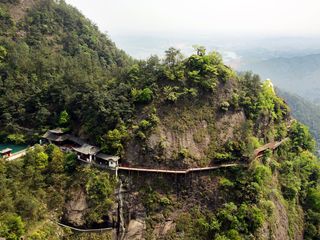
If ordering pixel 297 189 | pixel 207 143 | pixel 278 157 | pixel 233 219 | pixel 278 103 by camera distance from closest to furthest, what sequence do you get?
pixel 233 219
pixel 207 143
pixel 297 189
pixel 278 157
pixel 278 103

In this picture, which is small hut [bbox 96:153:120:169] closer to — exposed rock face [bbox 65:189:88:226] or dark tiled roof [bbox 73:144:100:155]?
dark tiled roof [bbox 73:144:100:155]

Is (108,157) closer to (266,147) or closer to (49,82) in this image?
(49,82)

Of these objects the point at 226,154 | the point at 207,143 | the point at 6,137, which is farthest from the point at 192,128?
the point at 6,137

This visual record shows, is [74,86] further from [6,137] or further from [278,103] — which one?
[278,103]

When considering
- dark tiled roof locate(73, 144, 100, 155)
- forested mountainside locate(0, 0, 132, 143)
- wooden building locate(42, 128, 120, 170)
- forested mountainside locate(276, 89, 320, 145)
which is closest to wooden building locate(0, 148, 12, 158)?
wooden building locate(42, 128, 120, 170)

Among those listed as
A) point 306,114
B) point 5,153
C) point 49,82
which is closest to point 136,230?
point 5,153

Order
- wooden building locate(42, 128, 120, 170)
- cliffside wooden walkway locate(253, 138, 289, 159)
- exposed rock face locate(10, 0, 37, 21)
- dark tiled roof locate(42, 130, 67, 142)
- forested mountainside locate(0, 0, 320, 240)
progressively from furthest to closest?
exposed rock face locate(10, 0, 37, 21) → cliffside wooden walkway locate(253, 138, 289, 159) → dark tiled roof locate(42, 130, 67, 142) → wooden building locate(42, 128, 120, 170) → forested mountainside locate(0, 0, 320, 240)
